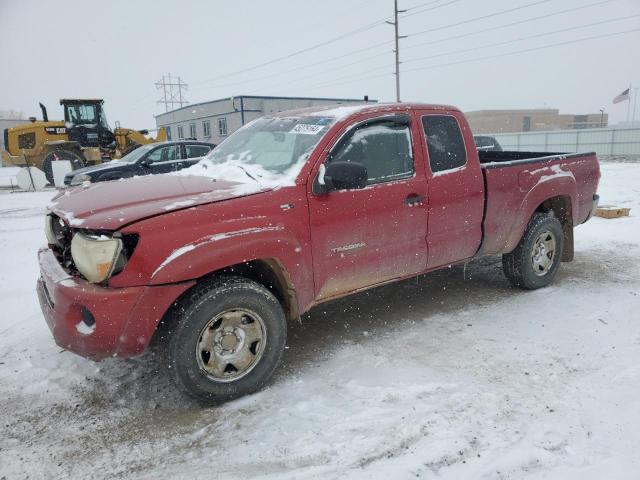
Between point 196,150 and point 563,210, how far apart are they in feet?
29.3

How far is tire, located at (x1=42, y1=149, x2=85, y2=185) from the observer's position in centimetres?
1777

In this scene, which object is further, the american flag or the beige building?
the beige building

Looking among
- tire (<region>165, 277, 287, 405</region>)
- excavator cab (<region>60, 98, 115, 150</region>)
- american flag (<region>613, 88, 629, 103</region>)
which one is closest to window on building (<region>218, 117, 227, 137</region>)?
excavator cab (<region>60, 98, 115, 150</region>)

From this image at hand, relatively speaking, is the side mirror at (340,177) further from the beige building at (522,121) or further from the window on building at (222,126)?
the beige building at (522,121)

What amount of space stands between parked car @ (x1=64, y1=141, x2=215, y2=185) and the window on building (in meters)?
29.4

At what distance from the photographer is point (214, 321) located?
3.00 meters

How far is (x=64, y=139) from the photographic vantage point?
1852 cm

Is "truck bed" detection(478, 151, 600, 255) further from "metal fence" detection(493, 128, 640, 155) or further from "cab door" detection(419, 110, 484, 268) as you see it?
"metal fence" detection(493, 128, 640, 155)

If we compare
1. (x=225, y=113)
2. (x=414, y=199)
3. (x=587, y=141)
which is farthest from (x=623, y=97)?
(x=414, y=199)

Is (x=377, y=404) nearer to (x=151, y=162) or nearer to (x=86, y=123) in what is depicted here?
(x=151, y=162)

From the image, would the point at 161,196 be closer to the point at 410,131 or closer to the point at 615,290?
the point at 410,131

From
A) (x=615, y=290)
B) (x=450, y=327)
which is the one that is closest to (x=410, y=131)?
(x=450, y=327)

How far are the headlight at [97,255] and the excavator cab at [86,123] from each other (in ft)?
57.8

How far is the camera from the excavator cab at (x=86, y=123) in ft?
59.6
